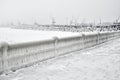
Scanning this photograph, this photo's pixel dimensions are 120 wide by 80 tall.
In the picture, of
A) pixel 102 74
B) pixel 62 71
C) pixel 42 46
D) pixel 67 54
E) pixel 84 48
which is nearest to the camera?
pixel 102 74

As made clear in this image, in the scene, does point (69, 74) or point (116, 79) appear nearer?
point (116, 79)

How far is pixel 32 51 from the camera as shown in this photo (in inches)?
341

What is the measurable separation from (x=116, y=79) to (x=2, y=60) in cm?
458

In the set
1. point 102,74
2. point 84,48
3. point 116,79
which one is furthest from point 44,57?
point 84,48

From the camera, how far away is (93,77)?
6586mm

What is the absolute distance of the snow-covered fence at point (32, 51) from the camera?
7220mm

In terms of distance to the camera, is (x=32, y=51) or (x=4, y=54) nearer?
(x=4, y=54)

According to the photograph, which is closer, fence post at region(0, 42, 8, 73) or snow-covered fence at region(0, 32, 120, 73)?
fence post at region(0, 42, 8, 73)

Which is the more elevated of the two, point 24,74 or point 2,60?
point 2,60

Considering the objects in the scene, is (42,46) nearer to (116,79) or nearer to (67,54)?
(67,54)

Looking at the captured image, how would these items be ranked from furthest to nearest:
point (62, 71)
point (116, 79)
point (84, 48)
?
point (84, 48) → point (62, 71) → point (116, 79)

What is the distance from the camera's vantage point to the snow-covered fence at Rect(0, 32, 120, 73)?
722cm

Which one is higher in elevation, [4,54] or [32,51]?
[4,54]

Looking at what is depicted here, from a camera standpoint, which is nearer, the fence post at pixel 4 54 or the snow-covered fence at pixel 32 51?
the fence post at pixel 4 54
